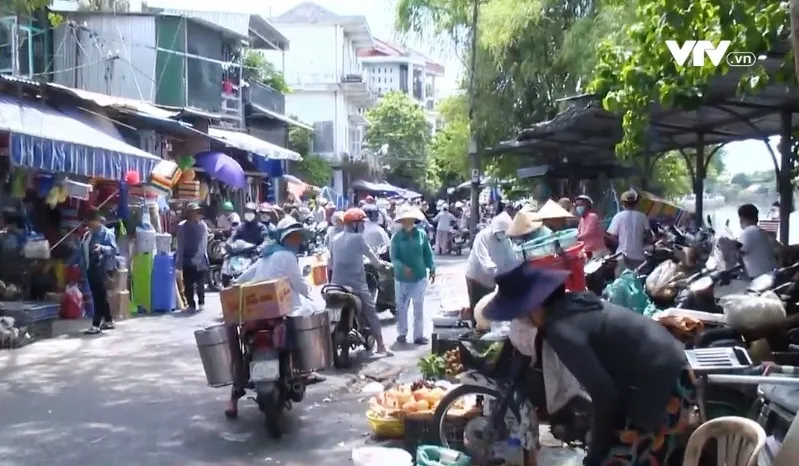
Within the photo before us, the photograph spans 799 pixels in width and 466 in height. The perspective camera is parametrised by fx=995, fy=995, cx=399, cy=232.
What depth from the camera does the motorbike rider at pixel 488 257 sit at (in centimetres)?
1062

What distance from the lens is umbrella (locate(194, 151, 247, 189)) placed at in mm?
23000

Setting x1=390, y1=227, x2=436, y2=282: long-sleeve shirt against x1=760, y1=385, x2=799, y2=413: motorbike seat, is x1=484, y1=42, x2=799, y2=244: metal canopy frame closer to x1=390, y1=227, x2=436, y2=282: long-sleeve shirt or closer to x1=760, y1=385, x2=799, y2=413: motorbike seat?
x1=390, y1=227, x2=436, y2=282: long-sleeve shirt

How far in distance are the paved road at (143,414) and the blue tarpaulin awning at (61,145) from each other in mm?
2489

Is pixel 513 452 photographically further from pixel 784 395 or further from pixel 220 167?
pixel 220 167

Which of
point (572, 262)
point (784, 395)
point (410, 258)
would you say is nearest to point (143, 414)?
point (572, 262)

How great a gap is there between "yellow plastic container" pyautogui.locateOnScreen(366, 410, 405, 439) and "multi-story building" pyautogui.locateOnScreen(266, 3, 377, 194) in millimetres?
43043

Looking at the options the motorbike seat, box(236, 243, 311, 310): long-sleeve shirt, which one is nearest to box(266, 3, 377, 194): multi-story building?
box(236, 243, 311, 310): long-sleeve shirt

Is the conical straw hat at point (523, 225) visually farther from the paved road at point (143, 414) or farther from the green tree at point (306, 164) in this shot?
the green tree at point (306, 164)

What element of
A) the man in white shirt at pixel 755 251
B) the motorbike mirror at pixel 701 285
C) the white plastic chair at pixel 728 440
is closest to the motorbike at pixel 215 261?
the man in white shirt at pixel 755 251

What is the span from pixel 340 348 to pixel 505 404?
542 cm

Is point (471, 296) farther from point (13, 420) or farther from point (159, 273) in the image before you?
point (159, 273)

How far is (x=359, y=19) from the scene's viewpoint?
172ft

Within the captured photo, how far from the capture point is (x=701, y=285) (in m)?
8.98

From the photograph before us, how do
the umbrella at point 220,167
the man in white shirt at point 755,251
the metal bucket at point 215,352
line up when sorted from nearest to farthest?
the metal bucket at point 215,352
the man in white shirt at point 755,251
the umbrella at point 220,167
